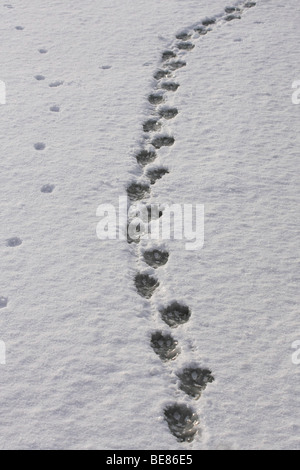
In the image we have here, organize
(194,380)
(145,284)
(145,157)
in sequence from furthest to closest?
(145,157) < (145,284) < (194,380)

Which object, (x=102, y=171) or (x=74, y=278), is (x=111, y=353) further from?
(x=102, y=171)

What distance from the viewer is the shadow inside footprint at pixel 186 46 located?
532cm

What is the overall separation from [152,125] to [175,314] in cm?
187

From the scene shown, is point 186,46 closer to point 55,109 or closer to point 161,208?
point 55,109

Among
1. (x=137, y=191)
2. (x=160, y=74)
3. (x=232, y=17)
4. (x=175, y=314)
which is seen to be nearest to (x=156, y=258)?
(x=175, y=314)

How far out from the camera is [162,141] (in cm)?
420

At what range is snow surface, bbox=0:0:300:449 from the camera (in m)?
2.53

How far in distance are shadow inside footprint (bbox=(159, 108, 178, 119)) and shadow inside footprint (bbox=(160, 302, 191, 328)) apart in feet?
6.34

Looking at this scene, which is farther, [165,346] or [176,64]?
[176,64]

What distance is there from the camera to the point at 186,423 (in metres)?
2.51

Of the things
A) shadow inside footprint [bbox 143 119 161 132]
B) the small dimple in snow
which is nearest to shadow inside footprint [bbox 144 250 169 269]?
shadow inside footprint [bbox 143 119 161 132]

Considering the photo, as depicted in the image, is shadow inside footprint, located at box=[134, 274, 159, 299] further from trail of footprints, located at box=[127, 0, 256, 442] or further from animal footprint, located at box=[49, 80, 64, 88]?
animal footprint, located at box=[49, 80, 64, 88]

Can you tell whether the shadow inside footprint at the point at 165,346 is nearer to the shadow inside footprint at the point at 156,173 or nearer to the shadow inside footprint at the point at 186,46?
the shadow inside footprint at the point at 156,173

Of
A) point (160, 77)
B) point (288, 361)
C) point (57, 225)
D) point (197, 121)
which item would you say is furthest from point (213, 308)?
point (160, 77)
